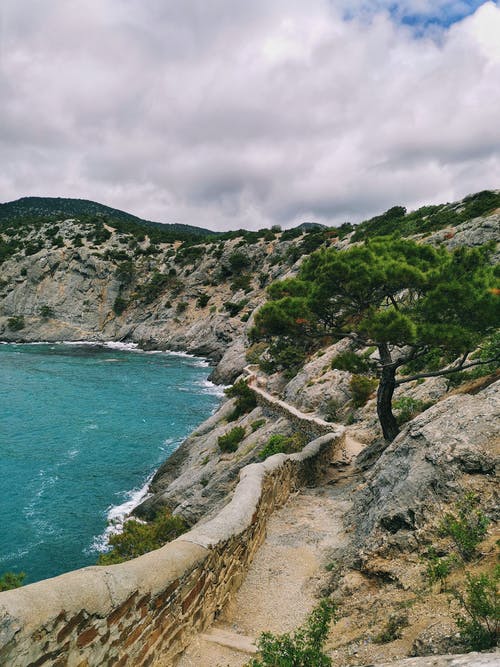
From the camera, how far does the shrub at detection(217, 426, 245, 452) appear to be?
23484 millimetres

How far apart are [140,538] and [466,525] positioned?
425 inches

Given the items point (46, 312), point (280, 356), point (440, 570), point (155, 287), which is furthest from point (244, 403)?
point (46, 312)

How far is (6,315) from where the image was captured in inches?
3907

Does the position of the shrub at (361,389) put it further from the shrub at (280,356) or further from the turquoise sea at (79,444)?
the turquoise sea at (79,444)

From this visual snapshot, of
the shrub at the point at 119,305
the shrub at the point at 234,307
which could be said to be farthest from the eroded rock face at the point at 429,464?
the shrub at the point at 119,305

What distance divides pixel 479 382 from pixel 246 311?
210 feet

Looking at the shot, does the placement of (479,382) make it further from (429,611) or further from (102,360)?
(102,360)

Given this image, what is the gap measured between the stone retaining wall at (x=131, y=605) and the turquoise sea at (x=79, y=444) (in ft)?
44.6

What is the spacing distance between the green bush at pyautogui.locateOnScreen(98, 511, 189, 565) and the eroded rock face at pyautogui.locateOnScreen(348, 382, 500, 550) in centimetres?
698

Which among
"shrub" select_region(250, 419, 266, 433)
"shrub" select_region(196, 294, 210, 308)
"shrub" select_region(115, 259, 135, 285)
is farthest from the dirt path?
"shrub" select_region(115, 259, 135, 285)

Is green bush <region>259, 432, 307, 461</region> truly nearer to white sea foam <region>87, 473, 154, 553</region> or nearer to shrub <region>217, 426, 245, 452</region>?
shrub <region>217, 426, 245, 452</region>

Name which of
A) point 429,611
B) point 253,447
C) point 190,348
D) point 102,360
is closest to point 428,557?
point 429,611

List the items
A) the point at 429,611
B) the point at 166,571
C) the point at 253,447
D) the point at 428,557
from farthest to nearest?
the point at 253,447, the point at 428,557, the point at 166,571, the point at 429,611

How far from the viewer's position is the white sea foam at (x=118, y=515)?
64.4ft
